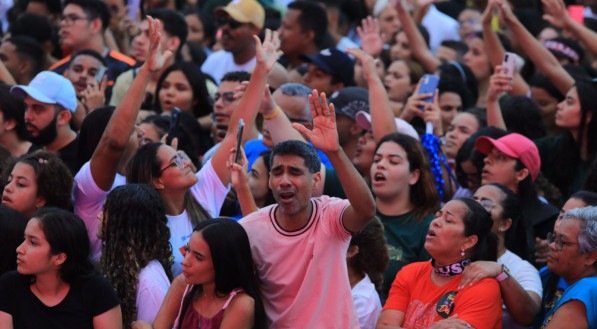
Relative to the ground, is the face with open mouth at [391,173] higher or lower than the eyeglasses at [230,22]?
lower

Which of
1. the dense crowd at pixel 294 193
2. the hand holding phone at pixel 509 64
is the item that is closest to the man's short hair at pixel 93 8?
the dense crowd at pixel 294 193

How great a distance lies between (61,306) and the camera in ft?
20.8

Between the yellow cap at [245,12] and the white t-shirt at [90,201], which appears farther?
the yellow cap at [245,12]

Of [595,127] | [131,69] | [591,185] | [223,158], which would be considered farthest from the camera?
[131,69]

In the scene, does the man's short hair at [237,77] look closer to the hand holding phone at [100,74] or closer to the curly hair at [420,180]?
the hand holding phone at [100,74]

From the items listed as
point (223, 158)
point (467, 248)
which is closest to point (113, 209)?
point (223, 158)

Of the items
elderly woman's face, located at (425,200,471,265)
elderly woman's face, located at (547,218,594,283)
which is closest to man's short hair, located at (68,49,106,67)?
elderly woman's face, located at (425,200,471,265)

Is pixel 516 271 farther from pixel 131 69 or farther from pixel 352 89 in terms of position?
pixel 131 69

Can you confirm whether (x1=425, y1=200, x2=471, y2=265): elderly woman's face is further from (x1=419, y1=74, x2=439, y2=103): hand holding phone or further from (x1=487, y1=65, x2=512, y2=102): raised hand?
(x1=419, y1=74, x2=439, y2=103): hand holding phone

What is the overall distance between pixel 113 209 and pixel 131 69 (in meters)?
4.38

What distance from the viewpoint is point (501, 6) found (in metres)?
10.0

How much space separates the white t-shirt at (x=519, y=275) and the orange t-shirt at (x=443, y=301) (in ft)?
1.19

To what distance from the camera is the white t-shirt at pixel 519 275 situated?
719cm

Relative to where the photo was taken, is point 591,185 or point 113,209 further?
point 591,185
